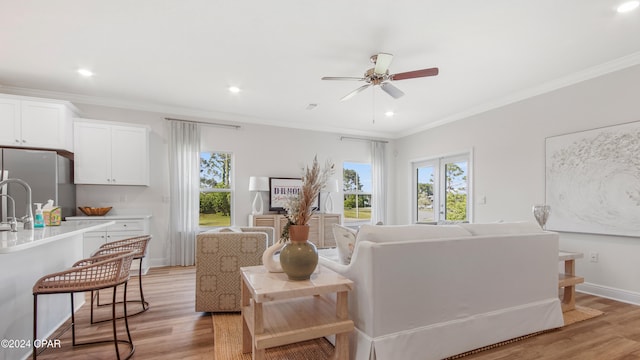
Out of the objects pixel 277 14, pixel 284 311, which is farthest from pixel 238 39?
pixel 284 311

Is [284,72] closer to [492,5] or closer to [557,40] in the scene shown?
[492,5]

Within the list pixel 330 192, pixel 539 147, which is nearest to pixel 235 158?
pixel 330 192

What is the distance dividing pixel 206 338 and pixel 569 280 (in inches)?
134

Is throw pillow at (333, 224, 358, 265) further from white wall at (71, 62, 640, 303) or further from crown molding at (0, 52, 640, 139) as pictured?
crown molding at (0, 52, 640, 139)

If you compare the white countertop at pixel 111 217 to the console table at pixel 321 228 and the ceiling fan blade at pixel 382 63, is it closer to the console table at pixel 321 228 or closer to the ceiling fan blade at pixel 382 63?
the console table at pixel 321 228

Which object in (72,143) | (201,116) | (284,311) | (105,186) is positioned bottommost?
(284,311)

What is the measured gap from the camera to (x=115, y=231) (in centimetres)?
433

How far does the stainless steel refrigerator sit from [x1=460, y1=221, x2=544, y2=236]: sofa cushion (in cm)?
475

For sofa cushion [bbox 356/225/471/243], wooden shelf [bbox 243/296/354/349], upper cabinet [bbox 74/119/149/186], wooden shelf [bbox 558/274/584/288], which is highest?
upper cabinet [bbox 74/119/149/186]

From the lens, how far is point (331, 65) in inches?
137

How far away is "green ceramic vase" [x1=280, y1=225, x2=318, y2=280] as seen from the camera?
5.98 feet

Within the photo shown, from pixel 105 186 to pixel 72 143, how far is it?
2.55 ft

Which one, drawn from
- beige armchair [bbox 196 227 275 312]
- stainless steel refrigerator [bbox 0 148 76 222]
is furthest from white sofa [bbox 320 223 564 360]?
stainless steel refrigerator [bbox 0 148 76 222]

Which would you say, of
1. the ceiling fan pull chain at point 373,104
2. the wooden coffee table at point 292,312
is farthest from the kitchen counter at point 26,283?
the ceiling fan pull chain at point 373,104
